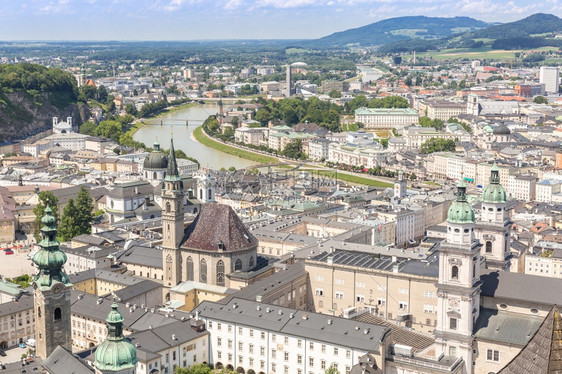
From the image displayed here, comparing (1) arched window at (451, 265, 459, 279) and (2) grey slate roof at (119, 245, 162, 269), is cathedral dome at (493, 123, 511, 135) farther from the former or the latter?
(1) arched window at (451, 265, 459, 279)

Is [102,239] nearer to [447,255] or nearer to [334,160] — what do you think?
[447,255]

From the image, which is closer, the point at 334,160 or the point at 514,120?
the point at 334,160

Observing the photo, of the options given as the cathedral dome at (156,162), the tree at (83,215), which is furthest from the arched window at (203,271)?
the cathedral dome at (156,162)

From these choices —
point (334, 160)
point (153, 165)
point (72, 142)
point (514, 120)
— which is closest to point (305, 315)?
point (153, 165)

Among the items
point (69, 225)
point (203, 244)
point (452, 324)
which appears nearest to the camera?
point (452, 324)

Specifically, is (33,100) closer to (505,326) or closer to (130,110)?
(130,110)

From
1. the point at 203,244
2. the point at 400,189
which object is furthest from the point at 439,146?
the point at 203,244

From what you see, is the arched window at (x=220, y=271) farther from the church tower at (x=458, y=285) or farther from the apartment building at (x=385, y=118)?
the apartment building at (x=385, y=118)
